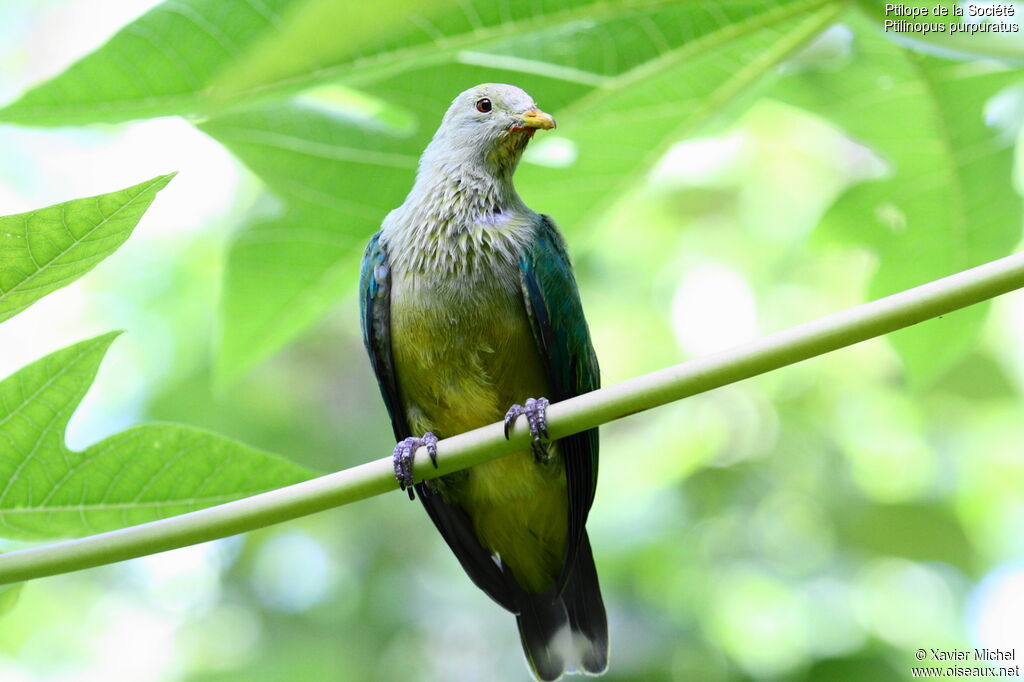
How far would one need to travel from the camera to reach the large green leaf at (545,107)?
2.95 m

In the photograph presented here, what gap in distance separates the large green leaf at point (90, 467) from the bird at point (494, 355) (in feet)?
Result: 2.30

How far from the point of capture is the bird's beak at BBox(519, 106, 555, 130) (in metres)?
3.06

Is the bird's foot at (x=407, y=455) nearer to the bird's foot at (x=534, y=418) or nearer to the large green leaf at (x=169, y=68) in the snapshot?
the bird's foot at (x=534, y=418)

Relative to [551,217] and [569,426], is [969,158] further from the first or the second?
[569,426]

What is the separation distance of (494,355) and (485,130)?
0.82 m

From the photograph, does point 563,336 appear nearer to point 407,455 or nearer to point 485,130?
point 407,455

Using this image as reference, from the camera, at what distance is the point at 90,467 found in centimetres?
228

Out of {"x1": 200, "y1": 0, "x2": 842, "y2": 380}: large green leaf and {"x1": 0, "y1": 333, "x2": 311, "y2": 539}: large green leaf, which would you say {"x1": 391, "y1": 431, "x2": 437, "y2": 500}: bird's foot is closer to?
{"x1": 200, "y1": 0, "x2": 842, "y2": 380}: large green leaf

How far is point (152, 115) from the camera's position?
2285 mm

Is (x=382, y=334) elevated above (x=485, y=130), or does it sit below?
below

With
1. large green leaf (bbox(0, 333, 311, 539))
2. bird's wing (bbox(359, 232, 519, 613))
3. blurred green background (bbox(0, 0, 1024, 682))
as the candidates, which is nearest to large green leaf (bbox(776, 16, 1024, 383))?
blurred green background (bbox(0, 0, 1024, 682))

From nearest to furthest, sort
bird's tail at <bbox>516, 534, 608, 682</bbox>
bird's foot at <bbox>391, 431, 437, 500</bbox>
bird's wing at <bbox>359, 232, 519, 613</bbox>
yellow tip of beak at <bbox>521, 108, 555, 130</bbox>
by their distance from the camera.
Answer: bird's foot at <bbox>391, 431, 437, 500</bbox>
yellow tip of beak at <bbox>521, 108, 555, 130</bbox>
bird's wing at <bbox>359, 232, 519, 613</bbox>
bird's tail at <bbox>516, 534, 608, 682</bbox>

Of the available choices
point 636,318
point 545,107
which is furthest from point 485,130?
point 636,318

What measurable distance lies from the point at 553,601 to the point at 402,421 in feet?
2.86
